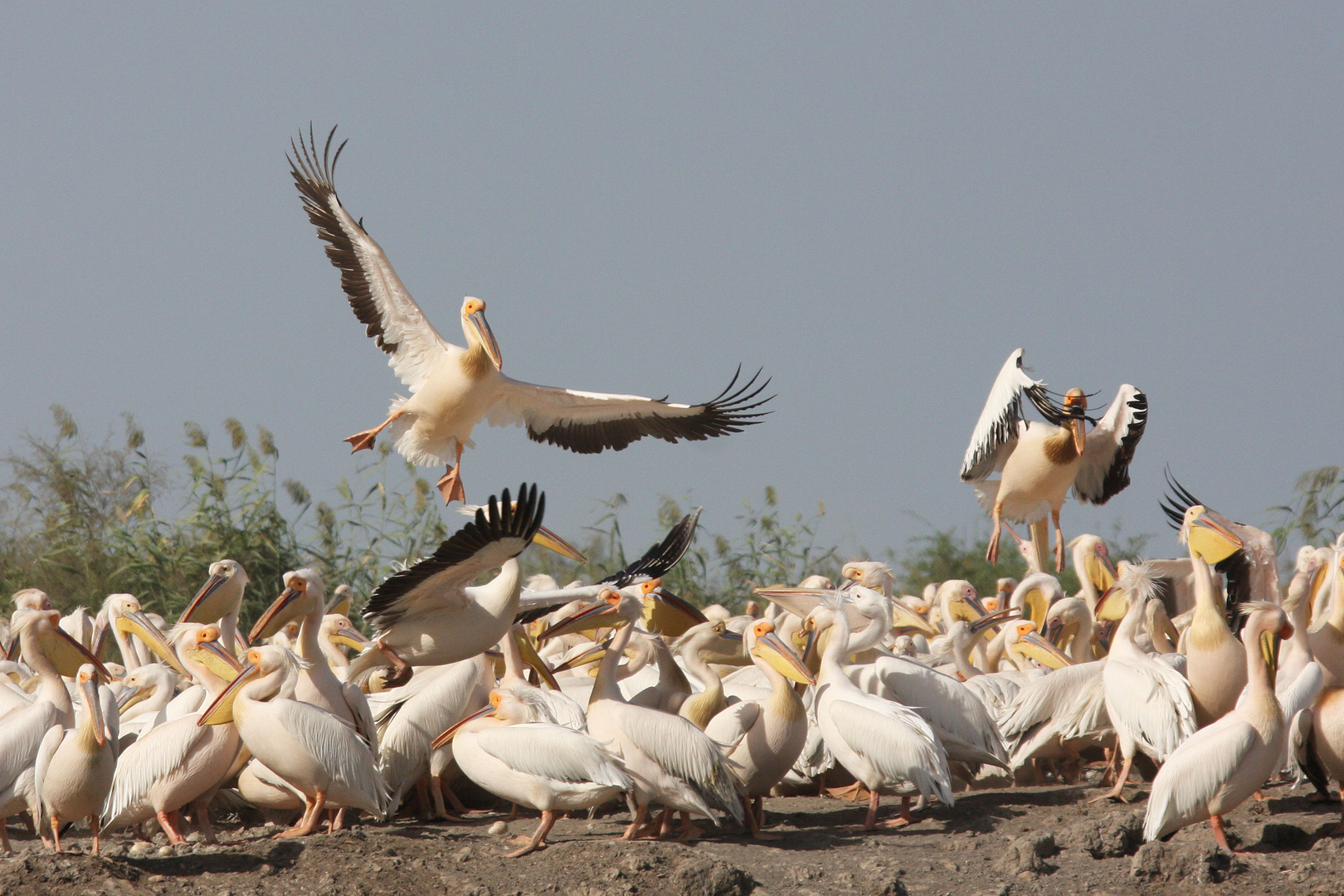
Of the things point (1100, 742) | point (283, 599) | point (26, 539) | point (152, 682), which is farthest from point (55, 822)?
point (26, 539)

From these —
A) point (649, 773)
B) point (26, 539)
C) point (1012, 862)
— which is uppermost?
point (26, 539)

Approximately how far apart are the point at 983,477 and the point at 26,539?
7.55 m

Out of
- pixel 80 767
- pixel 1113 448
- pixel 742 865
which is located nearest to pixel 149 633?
pixel 80 767

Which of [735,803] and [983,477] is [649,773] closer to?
[735,803]

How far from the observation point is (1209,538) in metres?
6.43

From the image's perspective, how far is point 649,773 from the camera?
206 inches

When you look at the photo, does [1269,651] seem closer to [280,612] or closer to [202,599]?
[280,612]

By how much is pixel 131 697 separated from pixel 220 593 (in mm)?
612

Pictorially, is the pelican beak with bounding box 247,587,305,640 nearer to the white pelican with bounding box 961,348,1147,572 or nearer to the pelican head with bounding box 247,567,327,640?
the pelican head with bounding box 247,567,327,640

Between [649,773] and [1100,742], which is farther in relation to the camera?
[1100,742]

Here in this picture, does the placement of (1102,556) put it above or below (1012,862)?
above

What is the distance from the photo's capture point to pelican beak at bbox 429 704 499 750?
5512 millimetres

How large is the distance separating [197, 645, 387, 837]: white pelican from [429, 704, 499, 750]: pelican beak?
0.36 meters

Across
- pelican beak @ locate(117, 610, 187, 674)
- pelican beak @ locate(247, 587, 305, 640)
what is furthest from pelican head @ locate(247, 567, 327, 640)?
pelican beak @ locate(117, 610, 187, 674)
